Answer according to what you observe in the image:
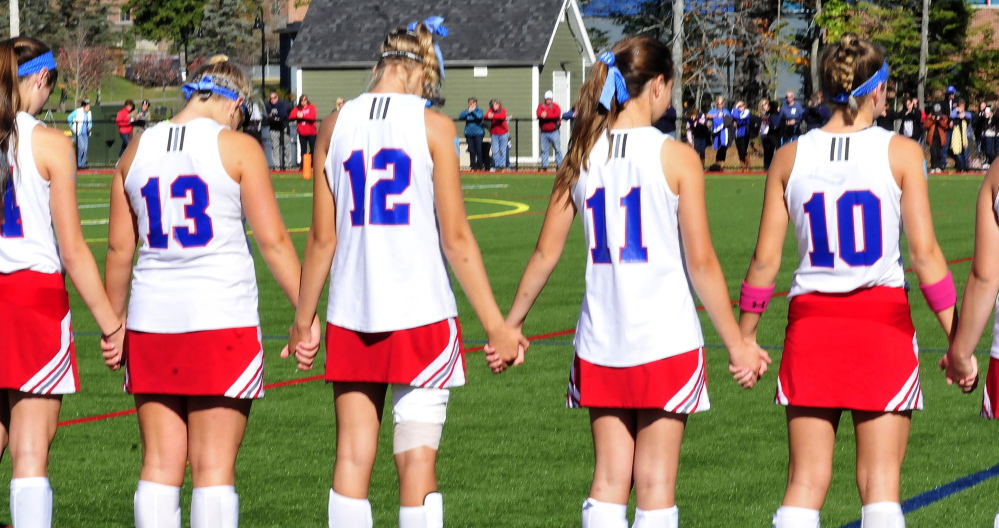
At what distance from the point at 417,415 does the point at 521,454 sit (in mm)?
2423

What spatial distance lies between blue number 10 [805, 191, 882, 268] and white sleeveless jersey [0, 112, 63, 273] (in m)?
2.37

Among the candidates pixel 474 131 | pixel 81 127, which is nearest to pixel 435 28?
pixel 474 131

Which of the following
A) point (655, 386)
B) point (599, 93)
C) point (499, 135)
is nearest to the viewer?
point (655, 386)

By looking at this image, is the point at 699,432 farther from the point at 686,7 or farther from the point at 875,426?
the point at 686,7

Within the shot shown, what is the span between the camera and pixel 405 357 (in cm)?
438

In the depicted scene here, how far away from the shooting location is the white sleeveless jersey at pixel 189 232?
436 cm

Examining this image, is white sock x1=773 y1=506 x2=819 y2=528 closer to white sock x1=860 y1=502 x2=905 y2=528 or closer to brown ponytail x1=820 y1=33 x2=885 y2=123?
white sock x1=860 y1=502 x2=905 y2=528

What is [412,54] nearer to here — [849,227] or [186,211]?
[186,211]

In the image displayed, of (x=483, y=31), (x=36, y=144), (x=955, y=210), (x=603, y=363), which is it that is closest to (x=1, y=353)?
(x=36, y=144)

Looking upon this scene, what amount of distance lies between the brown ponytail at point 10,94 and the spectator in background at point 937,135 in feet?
101

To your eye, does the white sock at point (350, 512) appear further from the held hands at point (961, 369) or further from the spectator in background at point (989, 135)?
the spectator in background at point (989, 135)

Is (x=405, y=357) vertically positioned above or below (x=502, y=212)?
above

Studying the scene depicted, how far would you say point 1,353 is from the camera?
15.2 ft

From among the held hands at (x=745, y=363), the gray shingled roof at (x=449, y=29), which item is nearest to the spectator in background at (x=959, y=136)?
the gray shingled roof at (x=449, y=29)
